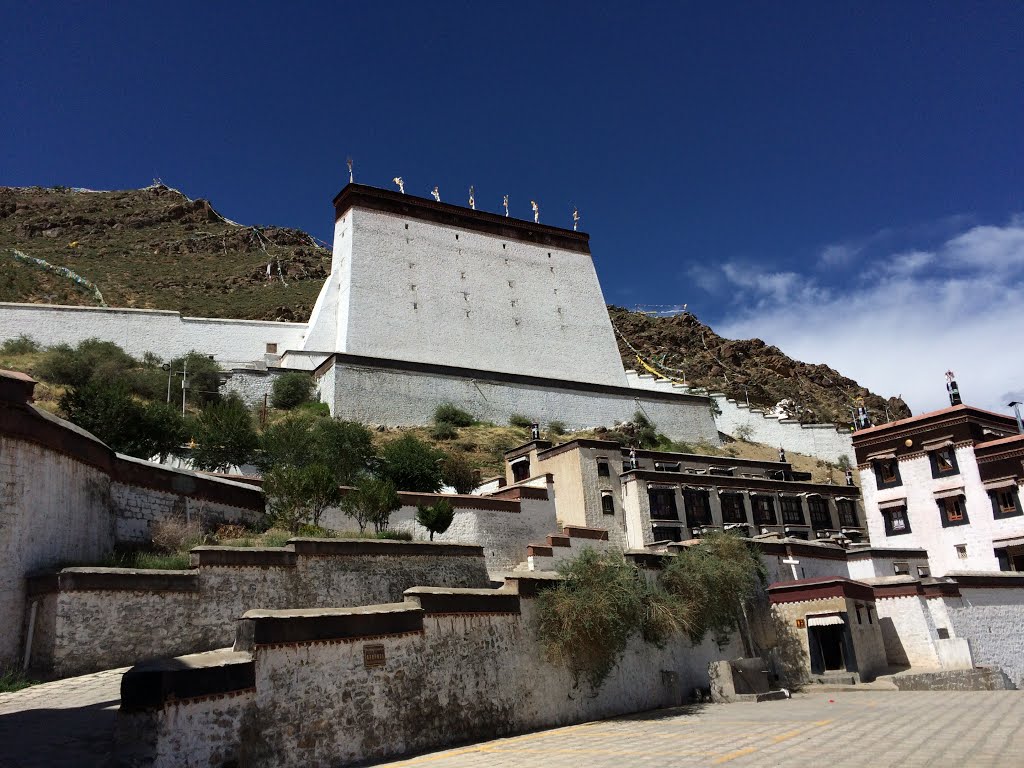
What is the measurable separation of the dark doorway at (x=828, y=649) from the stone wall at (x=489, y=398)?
21068mm

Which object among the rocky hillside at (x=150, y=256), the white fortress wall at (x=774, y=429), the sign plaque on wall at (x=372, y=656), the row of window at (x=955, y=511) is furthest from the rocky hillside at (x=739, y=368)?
the sign plaque on wall at (x=372, y=656)

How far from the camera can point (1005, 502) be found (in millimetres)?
24719

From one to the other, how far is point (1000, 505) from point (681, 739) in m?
19.6

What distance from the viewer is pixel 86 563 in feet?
37.7

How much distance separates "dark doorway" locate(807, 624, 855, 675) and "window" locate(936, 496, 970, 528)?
10.8 metres

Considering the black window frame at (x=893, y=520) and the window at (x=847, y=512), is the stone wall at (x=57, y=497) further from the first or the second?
the window at (x=847, y=512)

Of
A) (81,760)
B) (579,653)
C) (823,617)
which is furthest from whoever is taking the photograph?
(823,617)

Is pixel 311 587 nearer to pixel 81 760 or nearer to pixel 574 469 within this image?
pixel 81 760

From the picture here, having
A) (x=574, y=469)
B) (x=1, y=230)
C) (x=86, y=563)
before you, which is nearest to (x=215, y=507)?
(x=86, y=563)

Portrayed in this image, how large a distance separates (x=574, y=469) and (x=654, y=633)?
32.9ft

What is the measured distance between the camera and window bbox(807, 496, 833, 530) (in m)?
29.1

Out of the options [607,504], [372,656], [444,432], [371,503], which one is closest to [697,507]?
[607,504]

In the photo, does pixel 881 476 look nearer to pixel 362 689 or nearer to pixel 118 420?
pixel 118 420

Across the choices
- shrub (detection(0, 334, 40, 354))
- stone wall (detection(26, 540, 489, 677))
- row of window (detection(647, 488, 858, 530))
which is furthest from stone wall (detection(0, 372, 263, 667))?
shrub (detection(0, 334, 40, 354))
